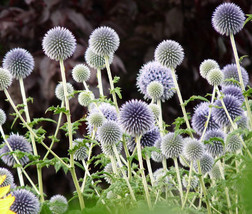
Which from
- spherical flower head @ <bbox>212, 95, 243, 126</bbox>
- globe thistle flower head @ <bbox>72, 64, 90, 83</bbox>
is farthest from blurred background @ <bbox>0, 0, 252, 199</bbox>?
spherical flower head @ <bbox>212, 95, 243, 126</bbox>

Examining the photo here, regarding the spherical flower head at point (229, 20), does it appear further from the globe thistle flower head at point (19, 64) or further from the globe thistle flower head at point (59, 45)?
the globe thistle flower head at point (19, 64)

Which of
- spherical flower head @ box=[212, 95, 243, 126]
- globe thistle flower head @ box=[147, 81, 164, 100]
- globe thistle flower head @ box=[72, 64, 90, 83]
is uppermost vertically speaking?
globe thistle flower head @ box=[72, 64, 90, 83]

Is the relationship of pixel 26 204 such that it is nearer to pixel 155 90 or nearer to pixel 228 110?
pixel 155 90

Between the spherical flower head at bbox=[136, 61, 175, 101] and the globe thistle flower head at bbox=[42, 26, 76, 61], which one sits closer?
the globe thistle flower head at bbox=[42, 26, 76, 61]

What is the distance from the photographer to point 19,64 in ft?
5.68

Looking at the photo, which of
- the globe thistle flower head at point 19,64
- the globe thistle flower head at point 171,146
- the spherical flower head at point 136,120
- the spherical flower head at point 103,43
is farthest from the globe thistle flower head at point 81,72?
the globe thistle flower head at point 171,146

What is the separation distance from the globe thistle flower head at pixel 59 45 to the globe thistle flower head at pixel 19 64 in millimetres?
220

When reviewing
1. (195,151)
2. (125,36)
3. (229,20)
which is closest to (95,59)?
(229,20)

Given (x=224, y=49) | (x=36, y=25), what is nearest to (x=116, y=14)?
(x=36, y=25)

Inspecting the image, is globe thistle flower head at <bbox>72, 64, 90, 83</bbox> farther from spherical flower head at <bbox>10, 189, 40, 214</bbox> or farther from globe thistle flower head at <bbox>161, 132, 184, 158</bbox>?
spherical flower head at <bbox>10, 189, 40, 214</bbox>

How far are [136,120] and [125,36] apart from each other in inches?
60.4

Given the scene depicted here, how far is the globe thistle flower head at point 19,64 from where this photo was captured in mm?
1713

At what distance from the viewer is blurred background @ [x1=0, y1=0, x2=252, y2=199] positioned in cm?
246

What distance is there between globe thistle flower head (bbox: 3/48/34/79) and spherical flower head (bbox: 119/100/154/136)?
1.88 feet
